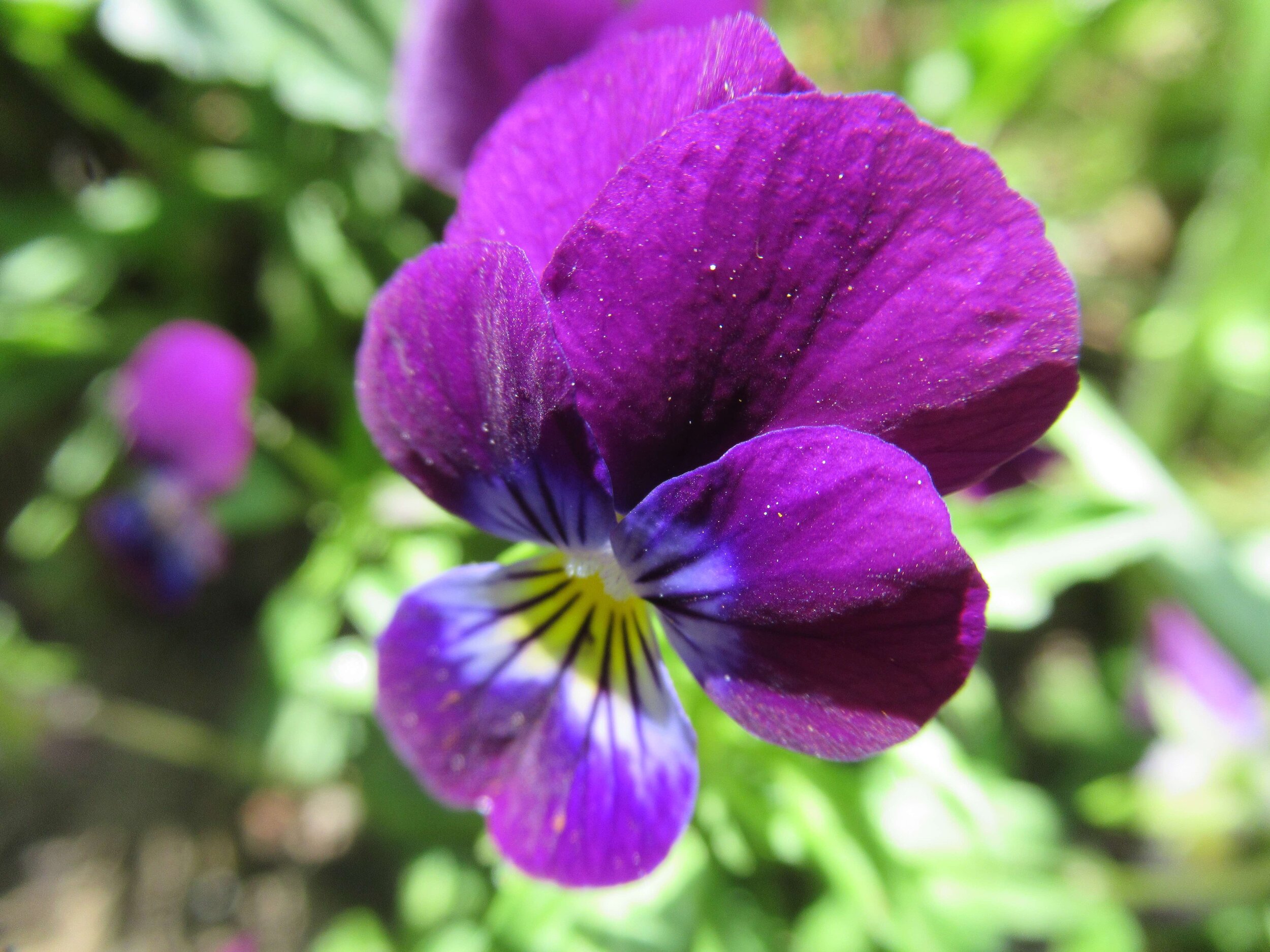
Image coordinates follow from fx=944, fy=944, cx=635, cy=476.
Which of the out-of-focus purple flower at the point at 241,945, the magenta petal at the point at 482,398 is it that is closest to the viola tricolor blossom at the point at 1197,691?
the magenta petal at the point at 482,398

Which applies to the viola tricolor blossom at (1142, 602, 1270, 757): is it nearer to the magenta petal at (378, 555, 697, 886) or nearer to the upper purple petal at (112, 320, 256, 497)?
the magenta petal at (378, 555, 697, 886)

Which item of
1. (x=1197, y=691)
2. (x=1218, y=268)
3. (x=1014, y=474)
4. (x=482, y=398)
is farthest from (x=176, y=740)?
(x=1218, y=268)

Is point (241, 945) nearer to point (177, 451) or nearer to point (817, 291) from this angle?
point (177, 451)

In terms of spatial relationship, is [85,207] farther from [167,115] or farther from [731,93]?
[731,93]

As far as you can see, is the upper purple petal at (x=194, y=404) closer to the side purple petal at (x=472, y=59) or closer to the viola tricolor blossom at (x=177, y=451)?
the viola tricolor blossom at (x=177, y=451)

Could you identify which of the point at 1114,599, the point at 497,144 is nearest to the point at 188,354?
the point at 497,144
